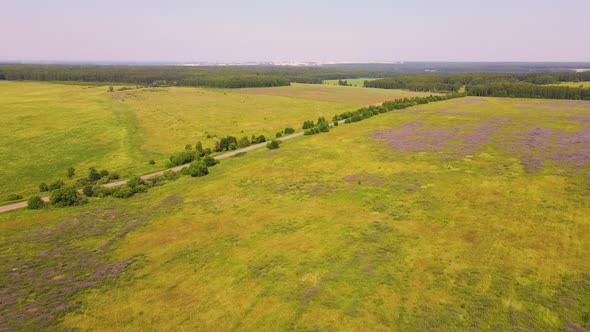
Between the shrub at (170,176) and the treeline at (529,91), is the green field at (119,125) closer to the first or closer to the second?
the shrub at (170,176)

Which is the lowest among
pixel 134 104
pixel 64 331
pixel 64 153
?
pixel 64 331

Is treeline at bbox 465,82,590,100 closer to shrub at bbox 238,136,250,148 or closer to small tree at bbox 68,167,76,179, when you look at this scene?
shrub at bbox 238,136,250,148

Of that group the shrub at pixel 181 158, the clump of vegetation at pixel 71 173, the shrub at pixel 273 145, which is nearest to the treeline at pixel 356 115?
the shrub at pixel 273 145

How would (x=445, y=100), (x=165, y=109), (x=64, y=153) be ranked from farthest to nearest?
(x=445, y=100) < (x=165, y=109) < (x=64, y=153)

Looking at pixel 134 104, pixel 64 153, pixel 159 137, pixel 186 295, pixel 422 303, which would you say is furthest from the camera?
pixel 134 104

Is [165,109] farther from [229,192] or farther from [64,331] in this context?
[64,331]

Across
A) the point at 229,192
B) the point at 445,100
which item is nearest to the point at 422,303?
the point at 229,192
